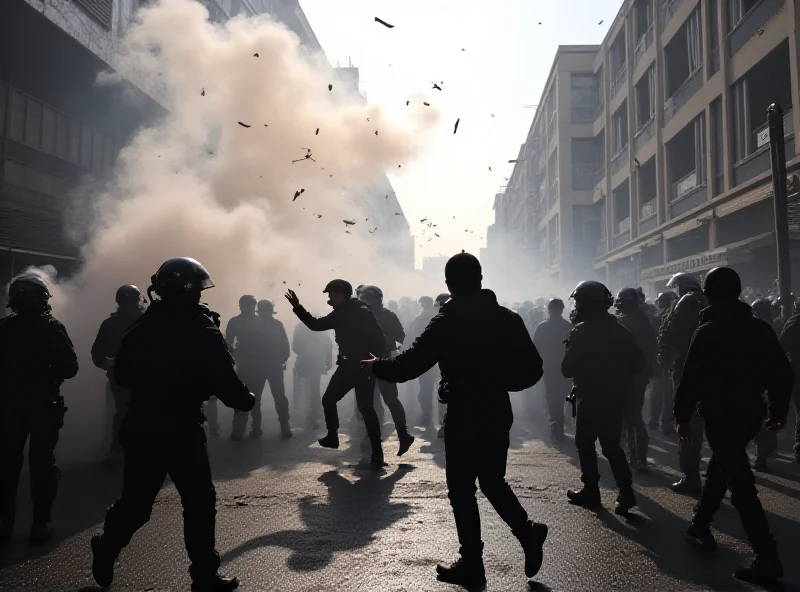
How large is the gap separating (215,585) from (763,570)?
9.02ft

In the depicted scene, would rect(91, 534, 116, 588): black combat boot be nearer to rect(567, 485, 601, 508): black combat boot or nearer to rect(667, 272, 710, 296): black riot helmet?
rect(567, 485, 601, 508): black combat boot

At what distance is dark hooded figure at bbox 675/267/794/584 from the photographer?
360cm

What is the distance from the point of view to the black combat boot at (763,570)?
331cm

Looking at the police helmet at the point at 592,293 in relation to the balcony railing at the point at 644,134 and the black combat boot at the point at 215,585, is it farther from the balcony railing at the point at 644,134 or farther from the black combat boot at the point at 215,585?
the balcony railing at the point at 644,134

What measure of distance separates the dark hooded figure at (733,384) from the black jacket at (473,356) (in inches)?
41.0

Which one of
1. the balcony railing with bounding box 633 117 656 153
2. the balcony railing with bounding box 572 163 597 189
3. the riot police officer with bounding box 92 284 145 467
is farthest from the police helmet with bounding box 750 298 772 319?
the balcony railing with bounding box 572 163 597 189

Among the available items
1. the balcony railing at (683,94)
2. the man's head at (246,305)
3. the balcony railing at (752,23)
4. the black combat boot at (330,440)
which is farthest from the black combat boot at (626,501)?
the balcony railing at (683,94)

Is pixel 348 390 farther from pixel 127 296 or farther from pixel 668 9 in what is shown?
pixel 668 9

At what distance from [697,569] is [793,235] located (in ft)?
33.6

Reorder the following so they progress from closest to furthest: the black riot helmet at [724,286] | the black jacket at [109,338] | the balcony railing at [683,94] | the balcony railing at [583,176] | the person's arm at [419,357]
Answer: the person's arm at [419,357] < the black riot helmet at [724,286] < the black jacket at [109,338] < the balcony railing at [683,94] < the balcony railing at [583,176]

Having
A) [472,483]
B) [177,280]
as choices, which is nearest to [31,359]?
[177,280]

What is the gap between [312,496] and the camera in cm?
523

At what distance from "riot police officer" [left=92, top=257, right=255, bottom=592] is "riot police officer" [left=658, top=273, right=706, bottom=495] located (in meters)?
3.77

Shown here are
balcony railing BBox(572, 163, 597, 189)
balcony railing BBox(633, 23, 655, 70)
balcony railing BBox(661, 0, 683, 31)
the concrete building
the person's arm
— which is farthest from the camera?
balcony railing BBox(572, 163, 597, 189)
